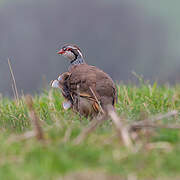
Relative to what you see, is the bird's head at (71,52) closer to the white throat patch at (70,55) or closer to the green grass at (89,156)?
the white throat patch at (70,55)

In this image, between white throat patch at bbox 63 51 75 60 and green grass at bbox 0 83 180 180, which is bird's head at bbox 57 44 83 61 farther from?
green grass at bbox 0 83 180 180

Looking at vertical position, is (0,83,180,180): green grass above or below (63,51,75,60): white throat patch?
above

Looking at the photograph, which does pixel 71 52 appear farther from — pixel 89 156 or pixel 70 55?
pixel 89 156

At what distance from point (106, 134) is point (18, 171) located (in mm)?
976

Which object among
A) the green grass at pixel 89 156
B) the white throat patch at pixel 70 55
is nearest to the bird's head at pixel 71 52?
the white throat patch at pixel 70 55

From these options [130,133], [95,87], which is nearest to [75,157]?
[130,133]

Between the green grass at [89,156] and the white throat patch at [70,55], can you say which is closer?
the green grass at [89,156]

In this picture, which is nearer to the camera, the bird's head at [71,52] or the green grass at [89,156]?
the green grass at [89,156]

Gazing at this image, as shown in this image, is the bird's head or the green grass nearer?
the green grass

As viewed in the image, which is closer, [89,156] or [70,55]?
[89,156]

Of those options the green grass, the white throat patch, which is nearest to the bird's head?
the white throat patch

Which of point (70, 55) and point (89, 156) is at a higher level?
point (89, 156)

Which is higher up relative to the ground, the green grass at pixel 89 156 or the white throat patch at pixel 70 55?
the green grass at pixel 89 156

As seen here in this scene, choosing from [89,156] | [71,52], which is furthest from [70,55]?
[89,156]
